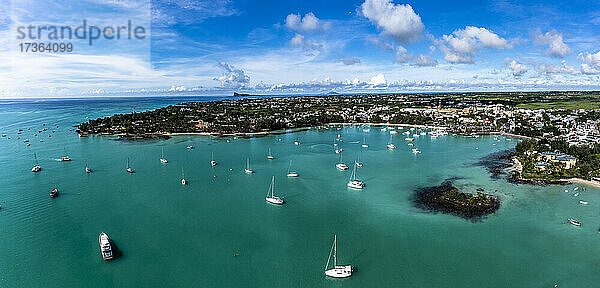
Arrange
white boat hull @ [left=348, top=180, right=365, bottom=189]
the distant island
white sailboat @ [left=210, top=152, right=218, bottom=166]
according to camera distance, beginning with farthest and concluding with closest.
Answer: white sailboat @ [left=210, top=152, right=218, bottom=166] → white boat hull @ [left=348, top=180, right=365, bottom=189] → the distant island

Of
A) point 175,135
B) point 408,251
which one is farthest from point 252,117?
point 408,251

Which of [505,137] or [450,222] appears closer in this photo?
[450,222]

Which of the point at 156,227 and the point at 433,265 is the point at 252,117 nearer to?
the point at 156,227

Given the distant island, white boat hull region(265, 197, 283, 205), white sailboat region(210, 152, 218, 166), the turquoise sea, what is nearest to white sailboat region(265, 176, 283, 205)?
white boat hull region(265, 197, 283, 205)

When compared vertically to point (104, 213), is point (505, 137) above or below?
above

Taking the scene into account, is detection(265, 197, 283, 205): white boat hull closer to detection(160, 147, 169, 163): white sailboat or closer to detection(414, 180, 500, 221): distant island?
detection(414, 180, 500, 221): distant island

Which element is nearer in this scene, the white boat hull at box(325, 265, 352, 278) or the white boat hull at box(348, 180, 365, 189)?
the white boat hull at box(325, 265, 352, 278)
